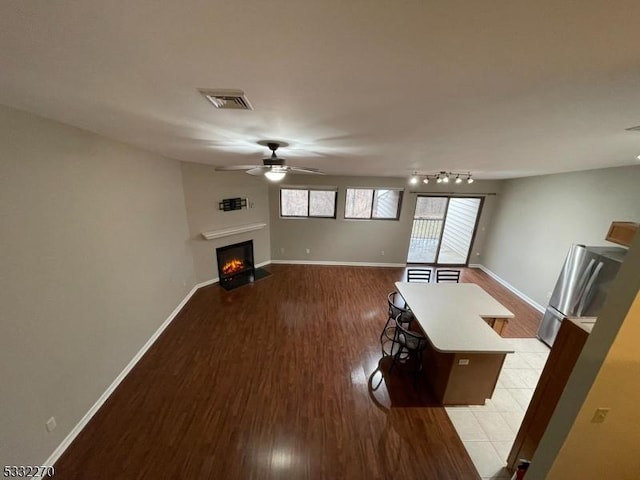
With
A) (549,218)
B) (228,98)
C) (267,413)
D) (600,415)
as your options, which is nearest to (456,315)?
(600,415)

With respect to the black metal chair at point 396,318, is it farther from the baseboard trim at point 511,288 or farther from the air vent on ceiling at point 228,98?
the baseboard trim at point 511,288

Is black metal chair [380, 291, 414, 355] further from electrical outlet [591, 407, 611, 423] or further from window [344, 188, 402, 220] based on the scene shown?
window [344, 188, 402, 220]

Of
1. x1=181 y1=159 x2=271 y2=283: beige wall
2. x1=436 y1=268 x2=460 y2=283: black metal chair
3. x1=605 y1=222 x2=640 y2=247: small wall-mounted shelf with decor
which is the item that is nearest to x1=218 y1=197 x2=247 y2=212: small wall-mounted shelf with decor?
x1=181 y1=159 x2=271 y2=283: beige wall

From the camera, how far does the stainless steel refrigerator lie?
2.96 m

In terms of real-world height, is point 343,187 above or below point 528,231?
above

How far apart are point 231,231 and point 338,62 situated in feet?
15.1

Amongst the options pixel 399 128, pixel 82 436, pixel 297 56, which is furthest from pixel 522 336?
pixel 82 436

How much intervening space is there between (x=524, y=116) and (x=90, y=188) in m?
3.52

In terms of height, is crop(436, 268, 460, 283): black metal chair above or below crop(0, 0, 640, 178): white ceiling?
below

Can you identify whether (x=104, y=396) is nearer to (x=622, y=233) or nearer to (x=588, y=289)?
(x=622, y=233)

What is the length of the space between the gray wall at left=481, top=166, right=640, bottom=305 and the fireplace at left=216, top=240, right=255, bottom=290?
6077mm

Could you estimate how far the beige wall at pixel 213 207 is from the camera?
4285mm

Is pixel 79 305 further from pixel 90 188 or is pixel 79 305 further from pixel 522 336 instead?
pixel 522 336

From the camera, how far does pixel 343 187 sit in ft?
19.1
